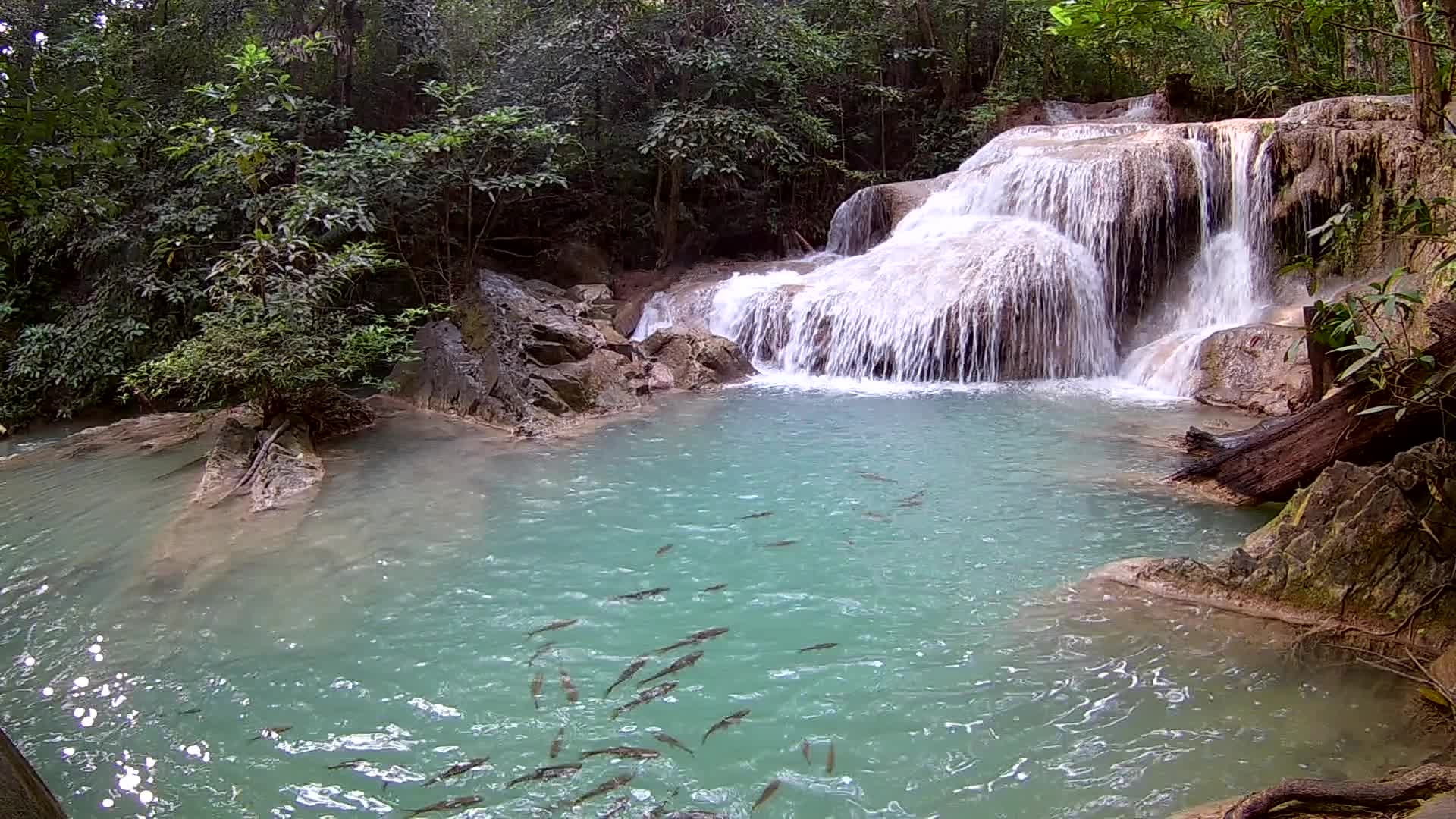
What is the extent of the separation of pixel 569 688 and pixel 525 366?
580 cm

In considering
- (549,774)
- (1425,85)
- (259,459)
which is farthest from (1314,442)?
(259,459)

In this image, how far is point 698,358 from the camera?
33.9 ft

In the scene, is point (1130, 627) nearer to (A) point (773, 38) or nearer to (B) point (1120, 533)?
(B) point (1120, 533)

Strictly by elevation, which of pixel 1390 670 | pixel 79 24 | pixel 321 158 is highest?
Result: pixel 79 24

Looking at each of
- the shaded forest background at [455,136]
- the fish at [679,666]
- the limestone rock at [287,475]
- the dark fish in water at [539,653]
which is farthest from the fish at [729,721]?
the limestone rock at [287,475]

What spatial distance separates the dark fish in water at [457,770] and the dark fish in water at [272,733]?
768 millimetres

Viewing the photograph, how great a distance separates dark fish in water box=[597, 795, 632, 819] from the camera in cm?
282

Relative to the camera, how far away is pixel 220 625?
4414 millimetres

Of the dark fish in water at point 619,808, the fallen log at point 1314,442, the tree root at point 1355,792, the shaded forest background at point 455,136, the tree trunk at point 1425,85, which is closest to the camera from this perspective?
the tree root at point 1355,792

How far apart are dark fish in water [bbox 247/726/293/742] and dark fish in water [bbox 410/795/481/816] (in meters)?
0.87

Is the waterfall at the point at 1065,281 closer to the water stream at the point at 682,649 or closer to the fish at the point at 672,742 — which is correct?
the water stream at the point at 682,649

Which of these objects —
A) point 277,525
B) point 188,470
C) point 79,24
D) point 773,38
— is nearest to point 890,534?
point 277,525

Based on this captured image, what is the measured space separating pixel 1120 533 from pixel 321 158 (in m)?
8.30

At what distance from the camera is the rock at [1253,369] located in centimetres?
769
